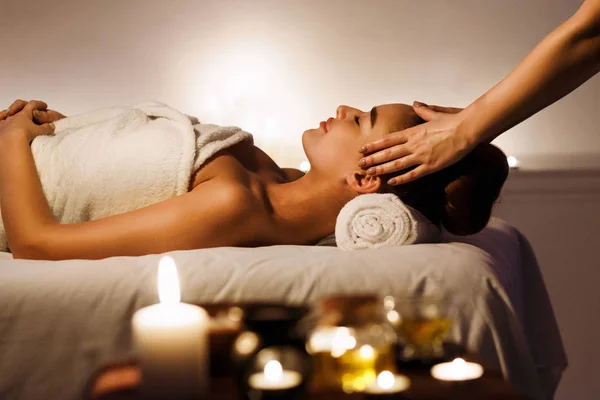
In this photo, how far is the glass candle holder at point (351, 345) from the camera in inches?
19.3

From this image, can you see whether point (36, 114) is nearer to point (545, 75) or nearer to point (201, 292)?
point (201, 292)

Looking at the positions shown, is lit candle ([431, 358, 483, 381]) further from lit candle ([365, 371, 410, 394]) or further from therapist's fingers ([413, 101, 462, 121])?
therapist's fingers ([413, 101, 462, 121])

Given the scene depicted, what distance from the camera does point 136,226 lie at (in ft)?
3.84

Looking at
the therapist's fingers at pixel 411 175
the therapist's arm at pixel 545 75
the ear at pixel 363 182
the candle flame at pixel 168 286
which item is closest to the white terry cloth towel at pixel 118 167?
the ear at pixel 363 182

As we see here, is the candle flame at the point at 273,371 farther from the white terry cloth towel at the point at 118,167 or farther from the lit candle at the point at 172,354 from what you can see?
the white terry cloth towel at the point at 118,167

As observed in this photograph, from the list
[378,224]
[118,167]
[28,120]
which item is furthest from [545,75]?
[28,120]

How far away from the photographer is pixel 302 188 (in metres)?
1.43

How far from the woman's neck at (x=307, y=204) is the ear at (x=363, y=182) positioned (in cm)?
3

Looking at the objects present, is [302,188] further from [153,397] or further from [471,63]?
[471,63]

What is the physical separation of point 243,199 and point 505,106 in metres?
0.55

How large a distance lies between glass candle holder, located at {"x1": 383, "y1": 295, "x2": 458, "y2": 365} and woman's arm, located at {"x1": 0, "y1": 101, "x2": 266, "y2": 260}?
2.28ft

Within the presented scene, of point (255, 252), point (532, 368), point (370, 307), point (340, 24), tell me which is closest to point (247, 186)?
point (255, 252)

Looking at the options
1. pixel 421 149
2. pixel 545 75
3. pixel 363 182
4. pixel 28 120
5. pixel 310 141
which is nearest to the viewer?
pixel 545 75

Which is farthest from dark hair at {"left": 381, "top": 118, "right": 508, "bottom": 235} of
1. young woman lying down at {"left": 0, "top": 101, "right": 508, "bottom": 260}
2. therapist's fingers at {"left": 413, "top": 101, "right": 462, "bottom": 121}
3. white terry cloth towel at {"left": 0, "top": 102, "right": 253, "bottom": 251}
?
white terry cloth towel at {"left": 0, "top": 102, "right": 253, "bottom": 251}
